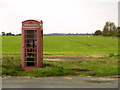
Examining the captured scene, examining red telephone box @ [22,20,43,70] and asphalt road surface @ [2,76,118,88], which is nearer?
asphalt road surface @ [2,76,118,88]

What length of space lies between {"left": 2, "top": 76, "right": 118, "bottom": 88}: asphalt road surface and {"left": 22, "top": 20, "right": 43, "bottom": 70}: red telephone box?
8.62 ft

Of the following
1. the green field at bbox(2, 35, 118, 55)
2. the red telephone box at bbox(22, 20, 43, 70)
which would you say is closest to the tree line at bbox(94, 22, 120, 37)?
the green field at bbox(2, 35, 118, 55)

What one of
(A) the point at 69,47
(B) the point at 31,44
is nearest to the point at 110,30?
(A) the point at 69,47

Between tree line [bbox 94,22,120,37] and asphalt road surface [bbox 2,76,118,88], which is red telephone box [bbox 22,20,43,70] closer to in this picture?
asphalt road surface [bbox 2,76,118,88]

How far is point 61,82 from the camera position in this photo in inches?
500

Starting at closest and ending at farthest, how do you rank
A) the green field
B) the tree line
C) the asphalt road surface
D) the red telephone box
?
the asphalt road surface < the red telephone box < the green field < the tree line

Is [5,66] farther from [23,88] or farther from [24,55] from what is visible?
[23,88]

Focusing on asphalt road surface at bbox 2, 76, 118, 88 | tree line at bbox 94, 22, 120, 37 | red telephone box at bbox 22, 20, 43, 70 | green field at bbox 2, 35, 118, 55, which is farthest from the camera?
tree line at bbox 94, 22, 120, 37

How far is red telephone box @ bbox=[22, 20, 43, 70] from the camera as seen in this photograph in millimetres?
16261

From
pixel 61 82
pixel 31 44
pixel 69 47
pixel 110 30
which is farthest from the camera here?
pixel 110 30

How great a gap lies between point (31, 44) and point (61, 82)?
14.4 feet

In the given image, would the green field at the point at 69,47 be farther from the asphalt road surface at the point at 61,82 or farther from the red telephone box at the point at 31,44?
the asphalt road surface at the point at 61,82

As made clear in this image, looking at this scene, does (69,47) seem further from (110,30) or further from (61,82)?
(110,30)

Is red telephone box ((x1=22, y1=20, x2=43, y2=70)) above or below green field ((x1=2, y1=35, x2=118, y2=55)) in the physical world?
above
